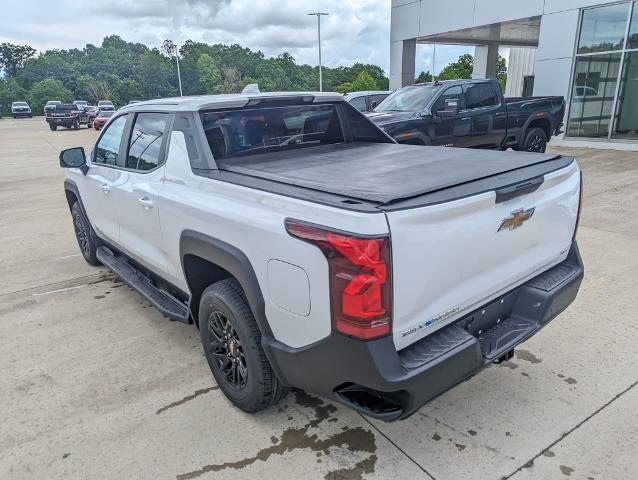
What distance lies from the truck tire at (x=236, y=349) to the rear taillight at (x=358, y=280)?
2.30 ft

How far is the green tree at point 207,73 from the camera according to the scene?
86106 mm

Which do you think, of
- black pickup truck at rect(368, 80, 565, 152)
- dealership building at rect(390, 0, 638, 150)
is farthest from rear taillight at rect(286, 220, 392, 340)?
dealership building at rect(390, 0, 638, 150)

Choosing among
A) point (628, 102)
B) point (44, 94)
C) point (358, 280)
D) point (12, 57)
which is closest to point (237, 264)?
point (358, 280)

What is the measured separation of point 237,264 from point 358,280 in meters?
0.75

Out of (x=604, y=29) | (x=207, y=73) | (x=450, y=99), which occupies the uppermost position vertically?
(x=207, y=73)

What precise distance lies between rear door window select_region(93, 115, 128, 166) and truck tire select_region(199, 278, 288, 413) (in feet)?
6.17

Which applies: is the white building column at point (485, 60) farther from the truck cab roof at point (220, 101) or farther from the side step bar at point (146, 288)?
the side step bar at point (146, 288)

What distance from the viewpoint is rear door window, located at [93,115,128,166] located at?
4000 millimetres

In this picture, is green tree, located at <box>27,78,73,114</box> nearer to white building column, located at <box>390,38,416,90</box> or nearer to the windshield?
white building column, located at <box>390,38,416,90</box>

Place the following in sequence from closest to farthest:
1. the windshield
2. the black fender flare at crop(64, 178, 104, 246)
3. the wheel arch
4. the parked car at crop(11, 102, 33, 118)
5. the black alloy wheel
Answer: the black alloy wheel
the black fender flare at crop(64, 178, 104, 246)
the windshield
the wheel arch
the parked car at crop(11, 102, 33, 118)

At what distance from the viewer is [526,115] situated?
32.0ft

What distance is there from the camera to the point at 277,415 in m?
2.79

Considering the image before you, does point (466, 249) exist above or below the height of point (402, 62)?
below

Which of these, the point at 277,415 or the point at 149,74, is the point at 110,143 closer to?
the point at 277,415
